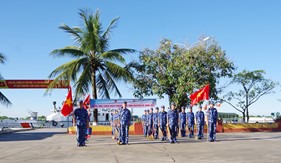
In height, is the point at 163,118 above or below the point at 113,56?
below

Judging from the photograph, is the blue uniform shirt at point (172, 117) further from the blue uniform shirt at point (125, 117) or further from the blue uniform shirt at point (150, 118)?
the blue uniform shirt at point (150, 118)

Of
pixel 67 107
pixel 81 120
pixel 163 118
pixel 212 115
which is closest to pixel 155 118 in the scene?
pixel 163 118

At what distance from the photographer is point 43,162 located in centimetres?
977

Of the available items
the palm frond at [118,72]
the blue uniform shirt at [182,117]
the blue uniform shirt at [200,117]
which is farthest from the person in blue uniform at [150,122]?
the palm frond at [118,72]

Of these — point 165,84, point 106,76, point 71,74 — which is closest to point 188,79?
point 165,84

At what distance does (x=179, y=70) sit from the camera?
29750 millimetres

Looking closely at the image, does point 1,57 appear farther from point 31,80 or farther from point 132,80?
point 132,80

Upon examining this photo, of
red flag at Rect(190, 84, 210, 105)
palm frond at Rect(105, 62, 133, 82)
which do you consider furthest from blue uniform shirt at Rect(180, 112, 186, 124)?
palm frond at Rect(105, 62, 133, 82)

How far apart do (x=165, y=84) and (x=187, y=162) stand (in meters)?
20.8

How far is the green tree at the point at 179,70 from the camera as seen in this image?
29.5 m

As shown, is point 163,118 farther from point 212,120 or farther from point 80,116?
point 80,116

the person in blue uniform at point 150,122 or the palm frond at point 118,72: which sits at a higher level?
the palm frond at point 118,72

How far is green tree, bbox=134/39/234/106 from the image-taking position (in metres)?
29.5

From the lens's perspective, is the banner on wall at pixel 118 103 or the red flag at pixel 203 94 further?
the banner on wall at pixel 118 103
